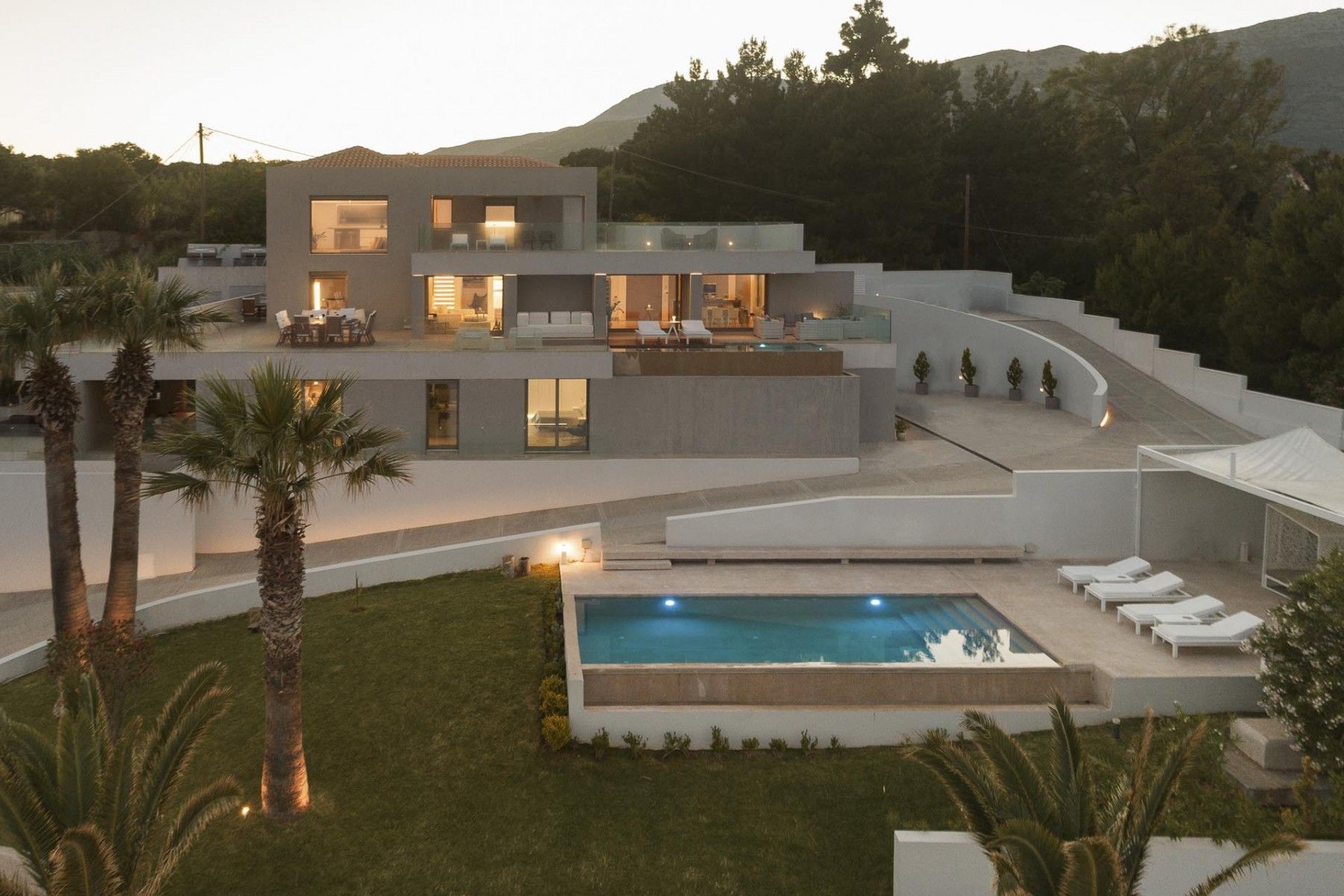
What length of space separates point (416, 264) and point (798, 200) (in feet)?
82.2

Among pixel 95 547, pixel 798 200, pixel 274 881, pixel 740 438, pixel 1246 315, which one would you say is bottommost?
pixel 274 881

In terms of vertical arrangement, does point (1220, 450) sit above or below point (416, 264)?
below

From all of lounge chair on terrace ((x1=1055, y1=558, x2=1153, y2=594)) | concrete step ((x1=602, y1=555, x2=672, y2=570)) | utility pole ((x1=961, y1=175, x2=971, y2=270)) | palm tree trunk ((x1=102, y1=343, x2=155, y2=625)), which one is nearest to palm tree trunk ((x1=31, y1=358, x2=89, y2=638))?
Result: palm tree trunk ((x1=102, y1=343, x2=155, y2=625))

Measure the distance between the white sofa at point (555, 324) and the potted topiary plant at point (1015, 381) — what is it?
12.1 metres

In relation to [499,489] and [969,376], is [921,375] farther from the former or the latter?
[499,489]

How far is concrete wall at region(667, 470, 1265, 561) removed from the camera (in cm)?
2188

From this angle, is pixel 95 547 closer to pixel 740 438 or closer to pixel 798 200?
pixel 740 438

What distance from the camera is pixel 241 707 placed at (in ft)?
56.4

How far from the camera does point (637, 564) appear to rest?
69.5 ft

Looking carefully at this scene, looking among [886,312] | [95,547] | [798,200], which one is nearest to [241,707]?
[95,547]

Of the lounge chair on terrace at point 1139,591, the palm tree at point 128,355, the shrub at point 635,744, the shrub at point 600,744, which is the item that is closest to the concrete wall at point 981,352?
the lounge chair on terrace at point 1139,591

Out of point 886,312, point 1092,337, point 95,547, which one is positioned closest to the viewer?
point 95,547

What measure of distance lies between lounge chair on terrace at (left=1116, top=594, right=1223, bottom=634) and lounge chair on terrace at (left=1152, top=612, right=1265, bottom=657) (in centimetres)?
43

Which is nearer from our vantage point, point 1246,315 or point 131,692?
point 131,692
